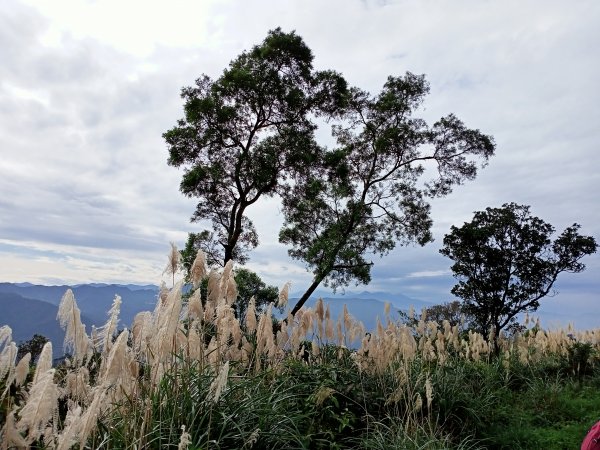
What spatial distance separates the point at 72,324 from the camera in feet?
10.1

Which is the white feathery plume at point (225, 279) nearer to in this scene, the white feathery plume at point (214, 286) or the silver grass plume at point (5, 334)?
the white feathery plume at point (214, 286)

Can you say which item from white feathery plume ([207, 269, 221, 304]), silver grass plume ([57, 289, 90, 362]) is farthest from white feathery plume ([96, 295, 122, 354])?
white feathery plume ([207, 269, 221, 304])

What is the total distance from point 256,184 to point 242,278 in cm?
377

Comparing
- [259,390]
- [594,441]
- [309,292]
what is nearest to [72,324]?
[259,390]

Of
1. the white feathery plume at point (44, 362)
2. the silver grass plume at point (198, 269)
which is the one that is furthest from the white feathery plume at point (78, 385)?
the silver grass plume at point (198, 269)

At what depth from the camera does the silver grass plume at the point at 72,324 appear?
118 inches

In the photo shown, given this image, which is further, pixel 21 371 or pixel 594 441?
pixel 594 441

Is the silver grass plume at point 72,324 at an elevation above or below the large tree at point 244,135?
below

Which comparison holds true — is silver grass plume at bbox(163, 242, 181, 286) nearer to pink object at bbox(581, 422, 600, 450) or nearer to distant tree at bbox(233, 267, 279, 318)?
pink object at bbox(581, 422, 600, 450)

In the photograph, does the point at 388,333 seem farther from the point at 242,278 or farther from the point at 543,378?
the point at 242,278

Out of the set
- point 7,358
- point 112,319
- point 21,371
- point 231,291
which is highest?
point 231,291

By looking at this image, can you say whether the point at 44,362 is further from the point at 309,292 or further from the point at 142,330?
the point at 309,292

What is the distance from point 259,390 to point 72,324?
83.9 inches

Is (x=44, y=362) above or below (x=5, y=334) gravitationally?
Result: below
